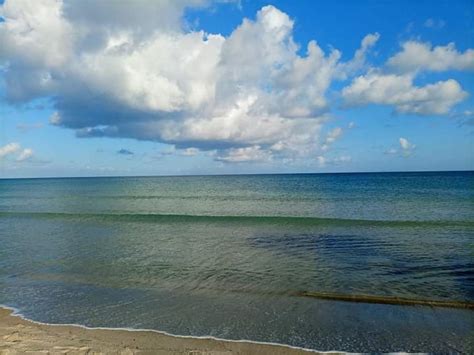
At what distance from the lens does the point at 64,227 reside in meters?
27.6

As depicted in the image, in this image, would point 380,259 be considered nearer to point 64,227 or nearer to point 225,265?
point 225,265

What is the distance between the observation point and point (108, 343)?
7.83m

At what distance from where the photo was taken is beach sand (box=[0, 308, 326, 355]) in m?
7.46

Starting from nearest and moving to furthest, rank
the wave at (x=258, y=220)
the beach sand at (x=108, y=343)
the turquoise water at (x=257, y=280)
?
the beach sand at (x=108, y=343)
the turquoise water at (x=257, y=280)
the wave at (x=258, y=220)

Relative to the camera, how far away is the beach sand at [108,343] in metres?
7.46

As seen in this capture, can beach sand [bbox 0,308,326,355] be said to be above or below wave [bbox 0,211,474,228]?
above

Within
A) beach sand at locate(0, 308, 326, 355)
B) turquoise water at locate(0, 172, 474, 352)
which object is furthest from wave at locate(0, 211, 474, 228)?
beach sand at locate(0, 308, 326, 355)

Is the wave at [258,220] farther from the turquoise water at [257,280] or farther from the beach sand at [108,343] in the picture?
the beach sand at [108,343]

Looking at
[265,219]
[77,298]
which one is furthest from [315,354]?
[265,219]

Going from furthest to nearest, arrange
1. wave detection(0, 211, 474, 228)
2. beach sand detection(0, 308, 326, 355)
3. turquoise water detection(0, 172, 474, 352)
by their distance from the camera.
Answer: wave detection(0, 211, 474, 228)
turquoise water detection(0, 172, 474, 352)
beach sand detection(0, 308, 326, 355)

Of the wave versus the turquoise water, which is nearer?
the turquoise water

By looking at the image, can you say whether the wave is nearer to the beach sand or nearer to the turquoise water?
the turquoise water

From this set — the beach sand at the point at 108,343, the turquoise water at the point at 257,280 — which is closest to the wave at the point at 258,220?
the turquoise water at the point at 257,280

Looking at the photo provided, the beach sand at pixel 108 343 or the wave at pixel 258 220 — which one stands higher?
the beach sand at pixel 108 343
